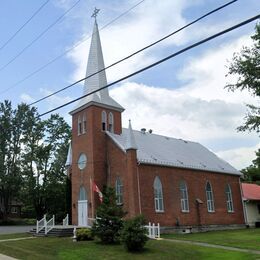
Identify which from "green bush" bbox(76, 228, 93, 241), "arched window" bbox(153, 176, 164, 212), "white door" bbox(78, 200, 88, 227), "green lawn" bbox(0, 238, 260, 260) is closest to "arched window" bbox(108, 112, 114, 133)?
"arched window" bbox(153, 176, 164, 212)

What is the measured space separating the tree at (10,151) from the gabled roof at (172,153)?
24.4 meters

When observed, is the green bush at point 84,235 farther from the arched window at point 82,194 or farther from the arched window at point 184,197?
the arched window at point 184,197

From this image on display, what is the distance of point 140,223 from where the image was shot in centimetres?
2108

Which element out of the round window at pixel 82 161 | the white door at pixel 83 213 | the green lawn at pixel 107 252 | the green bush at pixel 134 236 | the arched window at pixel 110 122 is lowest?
the green lawn at pixel 107 252

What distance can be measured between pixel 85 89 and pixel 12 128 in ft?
75.4

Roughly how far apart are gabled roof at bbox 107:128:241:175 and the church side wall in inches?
25.3

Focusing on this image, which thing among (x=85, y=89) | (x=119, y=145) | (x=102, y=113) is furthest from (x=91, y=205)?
(x=85, y=89)

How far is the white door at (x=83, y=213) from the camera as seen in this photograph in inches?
1380

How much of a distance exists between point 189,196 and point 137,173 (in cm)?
744

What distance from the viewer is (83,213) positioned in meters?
35.7

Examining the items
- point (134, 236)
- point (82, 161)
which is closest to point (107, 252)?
point (134, 236)

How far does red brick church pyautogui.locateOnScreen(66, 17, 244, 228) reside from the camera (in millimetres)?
32938

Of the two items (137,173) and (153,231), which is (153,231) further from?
(137,173)

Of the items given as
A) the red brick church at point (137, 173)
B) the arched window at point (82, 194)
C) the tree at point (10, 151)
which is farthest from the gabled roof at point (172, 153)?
the tree at point (10, 151)
